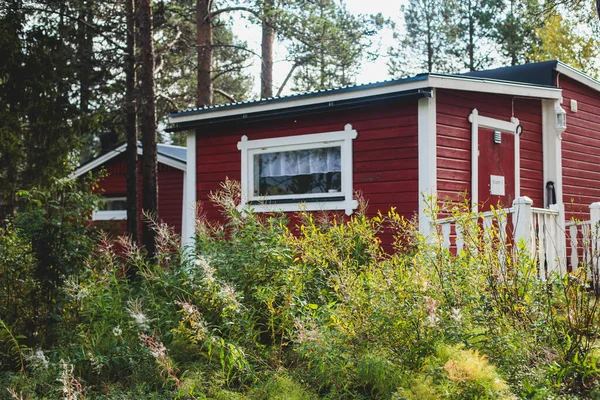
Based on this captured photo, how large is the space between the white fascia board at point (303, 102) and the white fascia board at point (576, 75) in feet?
10.8

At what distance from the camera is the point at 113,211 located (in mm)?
17094

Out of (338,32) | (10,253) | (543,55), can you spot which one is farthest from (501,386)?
(543,55)

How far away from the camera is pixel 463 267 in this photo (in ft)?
16.9

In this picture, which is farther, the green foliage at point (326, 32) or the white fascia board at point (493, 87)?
the green foliage at point (326, 32)

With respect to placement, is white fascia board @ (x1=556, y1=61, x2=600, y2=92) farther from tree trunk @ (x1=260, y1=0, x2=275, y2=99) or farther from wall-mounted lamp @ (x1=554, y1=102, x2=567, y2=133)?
tree trunk @ (x1=260, y1=0, x2=275, y2=99)

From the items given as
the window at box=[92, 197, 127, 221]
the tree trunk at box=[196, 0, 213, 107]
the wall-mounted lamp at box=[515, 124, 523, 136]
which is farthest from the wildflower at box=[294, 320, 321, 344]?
the tree trunk at box=[196, 0, 213, 107]

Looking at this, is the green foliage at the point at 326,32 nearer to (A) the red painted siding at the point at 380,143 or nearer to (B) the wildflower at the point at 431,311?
(A) the red painted siding at the point at 380,143

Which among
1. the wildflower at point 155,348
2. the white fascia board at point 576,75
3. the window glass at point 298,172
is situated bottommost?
the wildflower at point 155,348

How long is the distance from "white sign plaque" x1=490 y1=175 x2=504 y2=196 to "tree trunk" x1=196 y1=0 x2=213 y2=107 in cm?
961

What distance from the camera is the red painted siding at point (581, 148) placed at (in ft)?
36.6

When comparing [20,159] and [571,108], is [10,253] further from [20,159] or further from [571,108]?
[571,108]

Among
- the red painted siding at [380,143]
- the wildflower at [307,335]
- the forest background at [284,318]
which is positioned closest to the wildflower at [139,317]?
the forest background at [284,318]

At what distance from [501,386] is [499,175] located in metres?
6.39

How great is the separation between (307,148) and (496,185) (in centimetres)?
268
